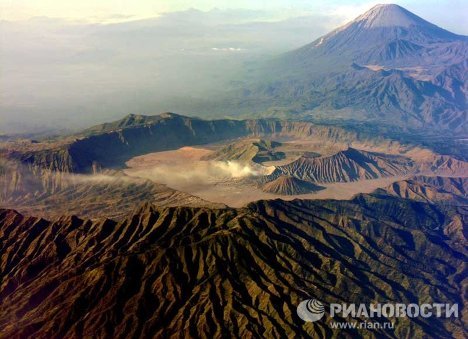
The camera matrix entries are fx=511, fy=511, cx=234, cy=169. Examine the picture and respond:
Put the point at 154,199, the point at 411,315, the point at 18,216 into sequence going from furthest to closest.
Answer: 1. the point at 154,199
2. the point at 18,216
3. the point at 411,315

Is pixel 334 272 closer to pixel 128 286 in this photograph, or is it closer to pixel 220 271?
pixel 220 271

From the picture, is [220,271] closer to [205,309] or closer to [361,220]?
[205,309]

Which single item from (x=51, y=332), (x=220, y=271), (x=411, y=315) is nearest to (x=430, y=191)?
(x=411, y=315)

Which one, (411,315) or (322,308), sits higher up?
(322,308)

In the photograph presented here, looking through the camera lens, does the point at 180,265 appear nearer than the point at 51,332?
No

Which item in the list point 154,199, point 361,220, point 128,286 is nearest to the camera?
point 128,286

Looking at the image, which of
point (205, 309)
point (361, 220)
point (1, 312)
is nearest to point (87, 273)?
point (1, 312)

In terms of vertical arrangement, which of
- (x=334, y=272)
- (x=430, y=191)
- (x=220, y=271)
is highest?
(x=220, y=271)
